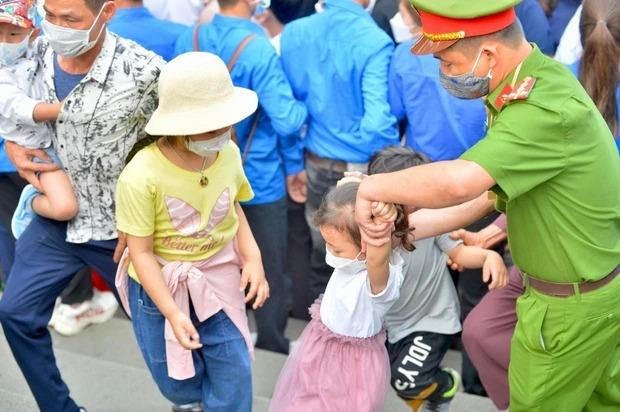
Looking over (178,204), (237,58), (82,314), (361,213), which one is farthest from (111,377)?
(361,213)

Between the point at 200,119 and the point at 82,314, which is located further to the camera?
the point at 82,314

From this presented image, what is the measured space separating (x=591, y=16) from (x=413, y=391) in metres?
1.81

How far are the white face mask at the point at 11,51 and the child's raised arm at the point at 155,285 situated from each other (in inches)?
40.4

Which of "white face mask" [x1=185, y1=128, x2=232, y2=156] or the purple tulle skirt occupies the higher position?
"white face mask" [x1=185, y1=128, x2=232, y2=156]

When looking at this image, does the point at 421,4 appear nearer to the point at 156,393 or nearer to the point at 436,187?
the point at 436,187

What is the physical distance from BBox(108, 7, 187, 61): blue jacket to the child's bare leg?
1.38 m

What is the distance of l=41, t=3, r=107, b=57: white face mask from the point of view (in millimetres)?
3500

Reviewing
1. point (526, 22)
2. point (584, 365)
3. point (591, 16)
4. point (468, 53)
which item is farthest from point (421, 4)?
point (526, 22)

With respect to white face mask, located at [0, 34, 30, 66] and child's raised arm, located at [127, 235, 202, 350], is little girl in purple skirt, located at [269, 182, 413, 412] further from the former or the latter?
white face mask, located at [0, 34, 30, 66]

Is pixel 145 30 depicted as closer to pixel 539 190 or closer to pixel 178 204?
pixel 178 204

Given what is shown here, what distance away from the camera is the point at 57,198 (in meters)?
3.73

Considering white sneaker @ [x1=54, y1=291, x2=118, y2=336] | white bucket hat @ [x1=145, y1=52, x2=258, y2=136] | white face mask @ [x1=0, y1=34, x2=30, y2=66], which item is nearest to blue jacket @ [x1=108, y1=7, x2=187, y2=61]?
white face mask @ [x1=0, y1=34, x2=30, y2=66]

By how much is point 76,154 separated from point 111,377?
4.55 feet

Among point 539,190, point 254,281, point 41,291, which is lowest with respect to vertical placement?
point 41,291
